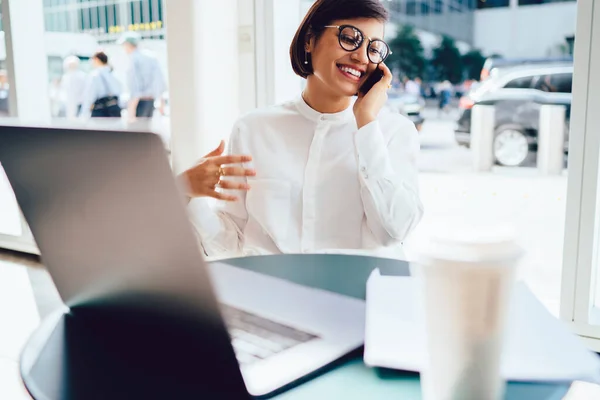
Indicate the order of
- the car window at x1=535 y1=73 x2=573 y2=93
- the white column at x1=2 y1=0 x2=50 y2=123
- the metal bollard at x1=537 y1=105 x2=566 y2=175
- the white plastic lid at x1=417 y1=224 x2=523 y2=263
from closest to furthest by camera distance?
the white plastic lid at x1=417 y1=224 x2=523 y2=263
the white column at x1=2 y1=0 x2=50 y2=123
the metal bollard at x1=537 y1=105 x2=566 y2=175
the car window at x1=535 y1=73 x2=573 y2=93

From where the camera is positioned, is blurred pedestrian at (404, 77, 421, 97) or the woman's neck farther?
blurred pedestrian at (404, 77, 421, 97)

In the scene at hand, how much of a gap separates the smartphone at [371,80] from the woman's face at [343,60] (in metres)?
0.01

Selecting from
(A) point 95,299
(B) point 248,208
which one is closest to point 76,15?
(B) point 248,208

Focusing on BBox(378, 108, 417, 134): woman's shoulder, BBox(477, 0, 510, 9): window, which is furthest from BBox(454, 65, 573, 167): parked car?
BBox(378, 108, 417, 134): woman's shoulder

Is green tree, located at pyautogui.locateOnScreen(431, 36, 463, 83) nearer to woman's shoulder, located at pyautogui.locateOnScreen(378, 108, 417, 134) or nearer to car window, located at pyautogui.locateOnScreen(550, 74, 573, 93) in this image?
car window, located at pyautogui.locateOnScreen(550, 74, 573, 93)

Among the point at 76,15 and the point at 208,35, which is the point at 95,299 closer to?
the point at 208,35

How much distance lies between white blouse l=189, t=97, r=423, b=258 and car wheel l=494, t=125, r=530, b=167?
530 cm

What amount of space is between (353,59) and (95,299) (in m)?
0.91

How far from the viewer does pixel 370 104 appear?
1.35 m

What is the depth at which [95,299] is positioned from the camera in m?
0.69

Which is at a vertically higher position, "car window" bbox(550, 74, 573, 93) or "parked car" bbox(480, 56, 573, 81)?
Answer: "parked car" bbox(480, 56, 573, 81)

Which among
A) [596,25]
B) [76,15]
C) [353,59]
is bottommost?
[353,59]

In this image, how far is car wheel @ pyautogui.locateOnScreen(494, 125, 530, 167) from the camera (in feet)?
20.6

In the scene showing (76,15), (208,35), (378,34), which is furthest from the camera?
(76,15)
